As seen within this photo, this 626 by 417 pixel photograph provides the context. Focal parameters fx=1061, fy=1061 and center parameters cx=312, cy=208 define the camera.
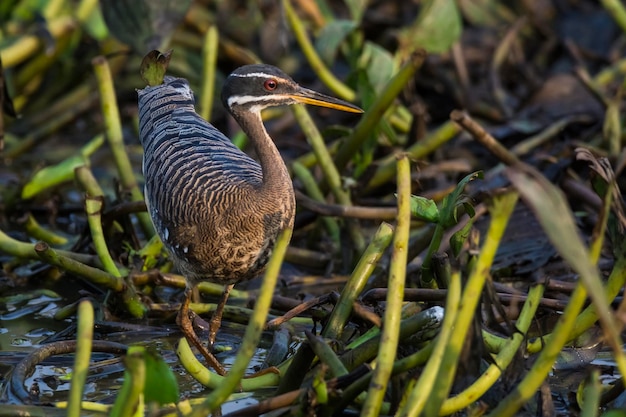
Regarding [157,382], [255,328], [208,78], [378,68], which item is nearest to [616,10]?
[378,68]

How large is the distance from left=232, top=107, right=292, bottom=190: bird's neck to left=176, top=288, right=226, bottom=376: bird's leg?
2.28 ft

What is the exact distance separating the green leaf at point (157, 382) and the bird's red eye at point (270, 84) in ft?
6.46

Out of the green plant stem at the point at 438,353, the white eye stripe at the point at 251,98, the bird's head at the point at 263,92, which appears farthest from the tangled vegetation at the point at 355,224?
the white eye stripe at the point at 251,98

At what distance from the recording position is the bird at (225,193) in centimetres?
464

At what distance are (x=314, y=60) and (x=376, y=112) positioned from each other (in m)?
1.42

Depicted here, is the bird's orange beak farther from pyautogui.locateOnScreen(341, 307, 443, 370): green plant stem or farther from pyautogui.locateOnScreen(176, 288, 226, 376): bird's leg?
pyautogui.locateOnScreen(341, 307, 443, 370): green plant stem

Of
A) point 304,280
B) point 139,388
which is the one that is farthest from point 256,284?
point 139,388

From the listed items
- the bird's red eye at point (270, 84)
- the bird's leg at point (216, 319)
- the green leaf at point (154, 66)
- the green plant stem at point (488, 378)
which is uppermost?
the green leaf at point (154, 66)

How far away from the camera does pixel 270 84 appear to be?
4.84 metres

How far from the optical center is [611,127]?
674 centimetres

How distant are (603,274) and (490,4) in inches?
176

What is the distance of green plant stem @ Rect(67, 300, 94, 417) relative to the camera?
3.10 m

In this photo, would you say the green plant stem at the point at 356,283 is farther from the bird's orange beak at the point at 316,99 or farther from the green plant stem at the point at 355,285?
the bird's orange beak at the point at 316,99

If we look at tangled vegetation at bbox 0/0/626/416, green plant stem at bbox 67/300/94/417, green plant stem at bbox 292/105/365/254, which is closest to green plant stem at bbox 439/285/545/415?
tangled vegetation at bbox 0/0/626/416
